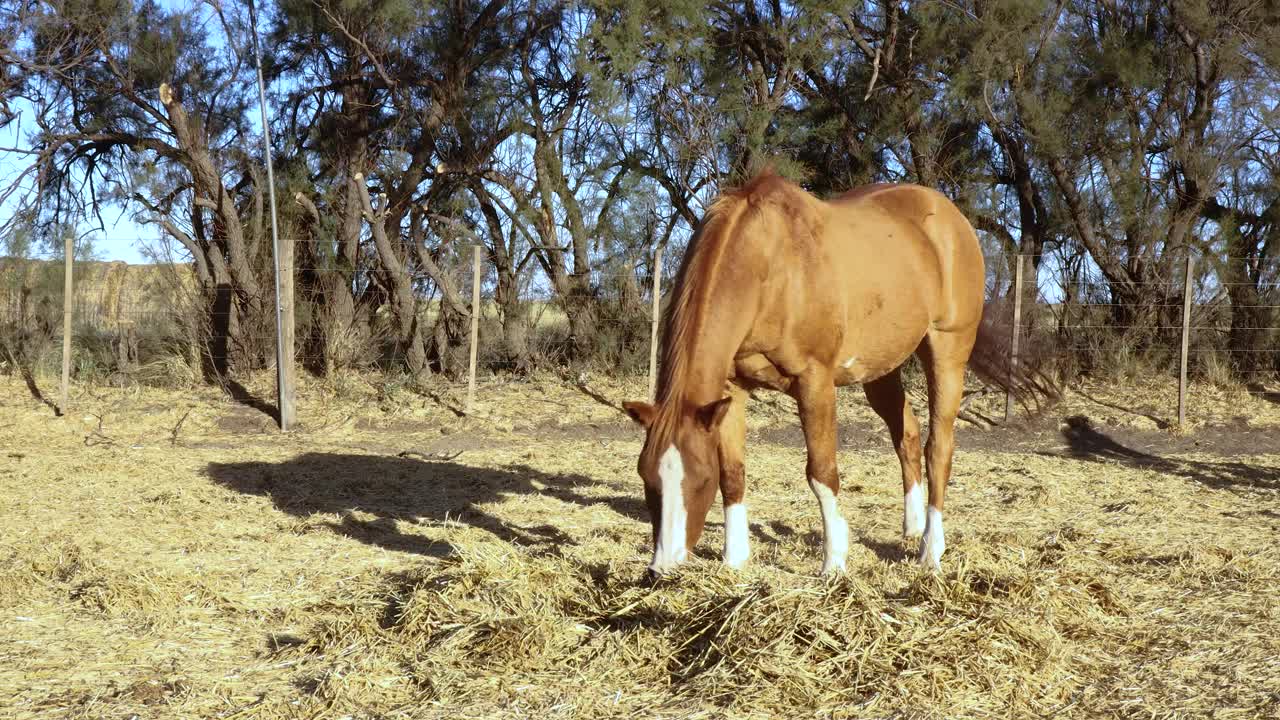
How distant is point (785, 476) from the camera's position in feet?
22.7

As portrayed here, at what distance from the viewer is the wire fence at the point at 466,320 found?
36.3ft

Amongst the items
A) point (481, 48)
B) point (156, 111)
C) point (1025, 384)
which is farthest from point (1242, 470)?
point (156, 111)

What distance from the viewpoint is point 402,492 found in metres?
6.40

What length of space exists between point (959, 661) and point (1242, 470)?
18.1 ft

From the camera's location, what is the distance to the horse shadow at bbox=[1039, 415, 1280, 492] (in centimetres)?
677

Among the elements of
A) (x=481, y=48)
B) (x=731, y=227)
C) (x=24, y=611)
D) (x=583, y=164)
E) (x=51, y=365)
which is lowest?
(x=24, y=611)

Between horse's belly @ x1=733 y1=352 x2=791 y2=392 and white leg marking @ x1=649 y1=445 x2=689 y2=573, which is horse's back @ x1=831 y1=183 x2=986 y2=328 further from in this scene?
white leg marking @ x1=649 y1=445 x2=689 y2=573

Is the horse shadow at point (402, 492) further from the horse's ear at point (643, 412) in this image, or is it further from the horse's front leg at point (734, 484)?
the horse's ear at point (643, 412)

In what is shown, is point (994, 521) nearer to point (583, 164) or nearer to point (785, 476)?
point (785, 476)

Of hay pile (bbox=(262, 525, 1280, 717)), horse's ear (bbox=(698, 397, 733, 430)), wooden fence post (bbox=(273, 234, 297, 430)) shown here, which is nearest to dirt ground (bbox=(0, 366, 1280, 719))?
hay pile (bbox=(262, 525, 1280, 717))

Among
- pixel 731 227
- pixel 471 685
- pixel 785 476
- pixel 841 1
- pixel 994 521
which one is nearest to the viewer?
pixel 471 685

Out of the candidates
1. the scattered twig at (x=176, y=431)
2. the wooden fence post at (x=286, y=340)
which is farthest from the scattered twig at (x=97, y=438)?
the wooden fence post at (x=286, y=340)

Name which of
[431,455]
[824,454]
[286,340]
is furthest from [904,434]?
[286,340]

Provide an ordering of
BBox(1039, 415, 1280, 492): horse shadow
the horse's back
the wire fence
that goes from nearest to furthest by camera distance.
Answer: the horse's back → BBox(1039, 415, 1280, 492): horse shadow → the wire fence
